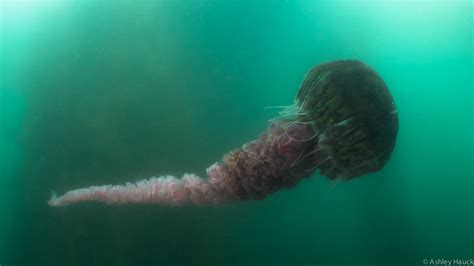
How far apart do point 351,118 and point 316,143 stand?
44cm

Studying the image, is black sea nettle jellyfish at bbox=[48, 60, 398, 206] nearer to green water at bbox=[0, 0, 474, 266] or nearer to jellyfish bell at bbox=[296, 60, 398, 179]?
jellyfish bell at bbox=[296, 60, 398, 179]

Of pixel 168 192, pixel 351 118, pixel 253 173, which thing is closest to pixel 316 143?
pixel 351 118

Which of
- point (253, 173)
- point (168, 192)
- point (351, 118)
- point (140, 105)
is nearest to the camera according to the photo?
point (351, 118)

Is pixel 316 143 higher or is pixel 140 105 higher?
pixel 140 105

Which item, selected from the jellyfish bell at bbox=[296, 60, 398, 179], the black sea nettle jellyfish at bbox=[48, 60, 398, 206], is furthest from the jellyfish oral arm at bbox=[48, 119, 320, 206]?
the jellyfish bell at bbox=[296, 60, 398, 179]

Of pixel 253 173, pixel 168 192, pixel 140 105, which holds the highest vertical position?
pixel 140 105

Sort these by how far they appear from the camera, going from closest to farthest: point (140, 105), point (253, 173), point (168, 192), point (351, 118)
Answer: point (351, 118)
point (253, 173)
point (168, 192)
point (140, 105)

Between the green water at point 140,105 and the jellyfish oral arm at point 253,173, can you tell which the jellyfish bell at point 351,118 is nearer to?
the jellyfish oral arm at point 253,173

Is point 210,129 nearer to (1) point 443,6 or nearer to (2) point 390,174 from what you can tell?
(2) point 390,174

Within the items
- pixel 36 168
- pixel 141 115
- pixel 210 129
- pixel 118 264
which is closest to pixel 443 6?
pixel 210 129

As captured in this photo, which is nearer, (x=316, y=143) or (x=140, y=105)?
(x=316, y=143)

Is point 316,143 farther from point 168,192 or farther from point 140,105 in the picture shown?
point 140,105

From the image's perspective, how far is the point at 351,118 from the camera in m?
3.08

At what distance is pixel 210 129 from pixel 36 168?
3.36 metres
